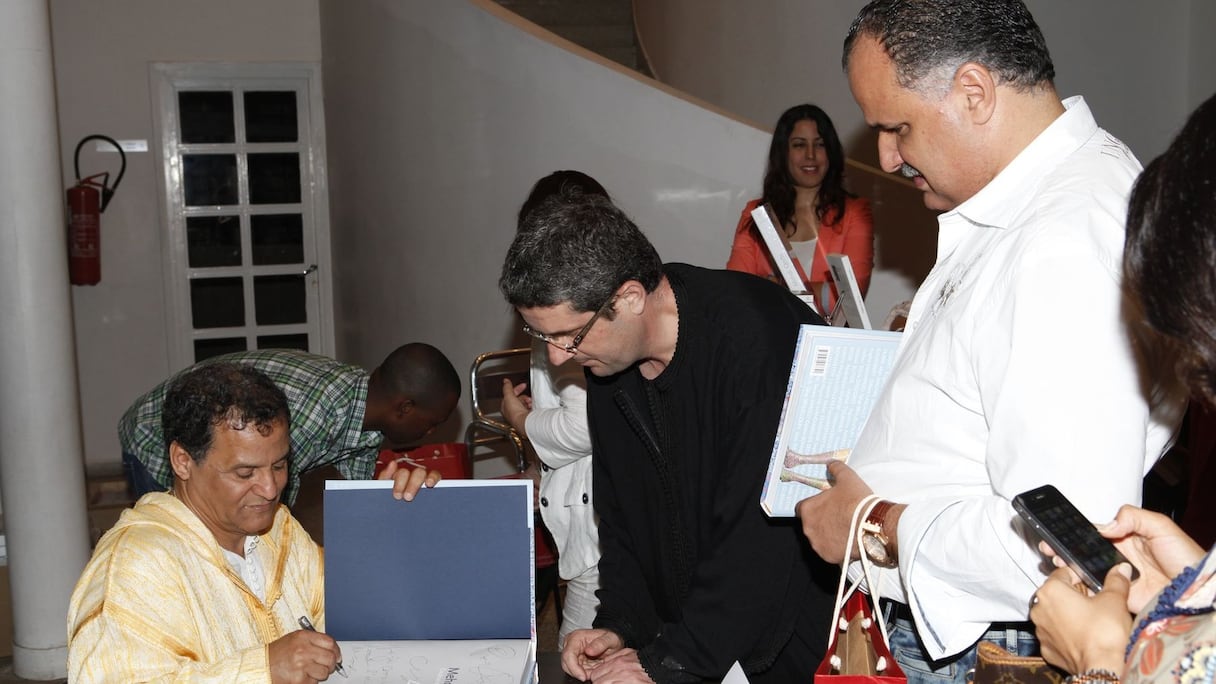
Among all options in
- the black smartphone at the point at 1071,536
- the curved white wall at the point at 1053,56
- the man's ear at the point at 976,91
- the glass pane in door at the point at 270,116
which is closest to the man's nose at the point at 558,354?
the man's ear at the point at 976,91

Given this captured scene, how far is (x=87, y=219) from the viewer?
23.6 ft

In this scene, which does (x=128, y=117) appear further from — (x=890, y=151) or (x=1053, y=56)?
(x=890, y=151)

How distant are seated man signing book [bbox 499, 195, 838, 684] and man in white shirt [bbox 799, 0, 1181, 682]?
310 millimetres

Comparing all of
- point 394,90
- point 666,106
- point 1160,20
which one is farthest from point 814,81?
point 394,90

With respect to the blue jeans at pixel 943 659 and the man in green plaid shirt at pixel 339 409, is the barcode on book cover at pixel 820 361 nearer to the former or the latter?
the blue jeans at pixel 943 659

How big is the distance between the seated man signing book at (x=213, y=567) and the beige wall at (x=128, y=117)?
232 inches

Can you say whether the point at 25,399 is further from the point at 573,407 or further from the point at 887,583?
the point at 887,583

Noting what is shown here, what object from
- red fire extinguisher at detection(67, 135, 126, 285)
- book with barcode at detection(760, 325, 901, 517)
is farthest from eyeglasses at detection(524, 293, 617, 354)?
red fire extinguisher at detection(67, 135, 126, 285)

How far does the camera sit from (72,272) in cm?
732

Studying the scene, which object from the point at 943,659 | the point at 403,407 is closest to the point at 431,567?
the point at 943,659

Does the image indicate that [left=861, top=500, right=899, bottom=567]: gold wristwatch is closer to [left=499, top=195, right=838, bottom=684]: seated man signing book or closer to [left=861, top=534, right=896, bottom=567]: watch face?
[left=861, top=534, right=896, bottom=567]: watch face

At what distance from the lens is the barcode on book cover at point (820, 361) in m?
1.59

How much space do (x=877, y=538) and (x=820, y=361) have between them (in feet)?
0.96

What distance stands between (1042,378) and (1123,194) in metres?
0.28
